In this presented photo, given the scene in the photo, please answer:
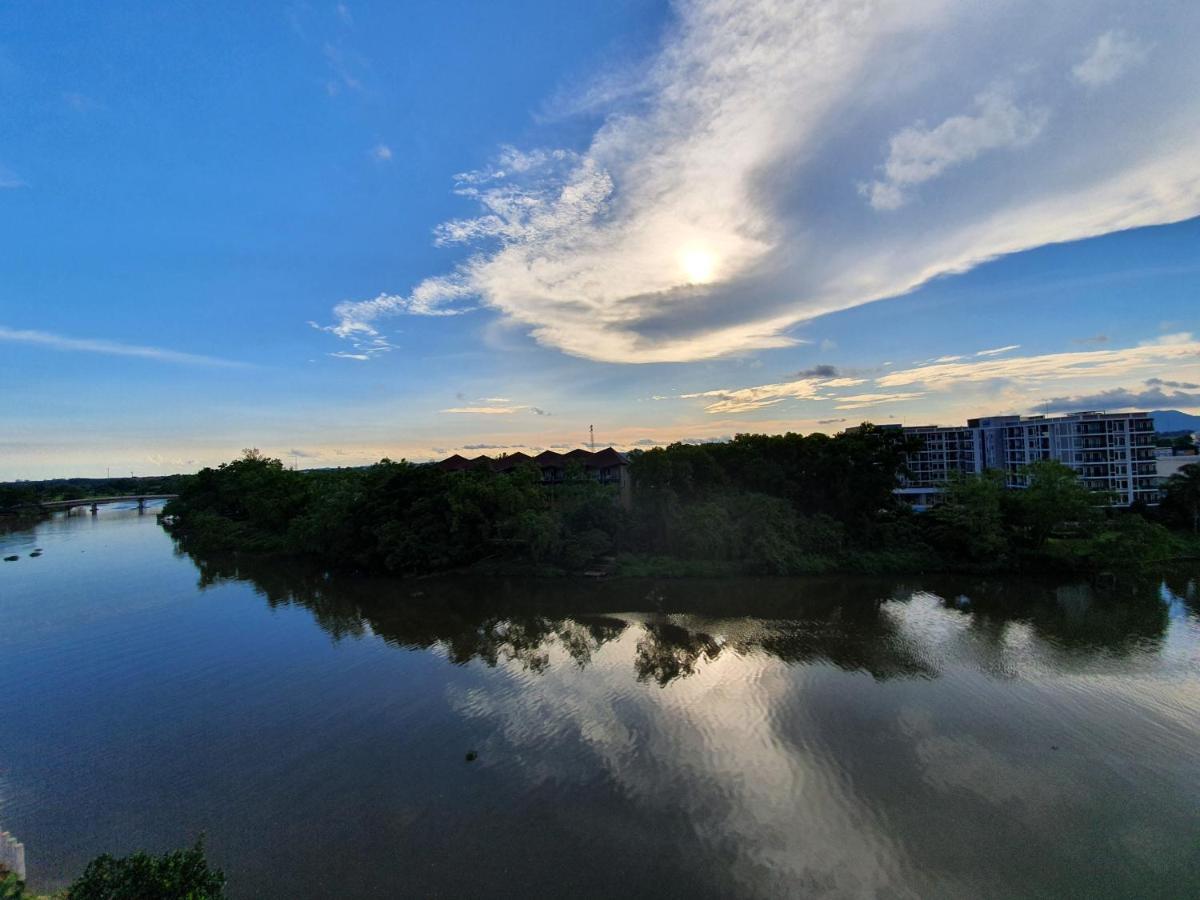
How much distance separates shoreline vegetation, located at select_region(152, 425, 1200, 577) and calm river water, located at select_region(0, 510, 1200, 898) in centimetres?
431

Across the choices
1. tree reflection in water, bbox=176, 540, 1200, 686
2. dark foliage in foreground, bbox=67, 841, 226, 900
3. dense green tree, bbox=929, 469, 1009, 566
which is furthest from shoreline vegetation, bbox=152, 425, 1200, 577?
dark foliage in foreground, bbox=67, 841, 226, 900

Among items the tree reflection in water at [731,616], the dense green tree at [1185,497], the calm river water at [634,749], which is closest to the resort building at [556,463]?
the tree reflection in water at [731,616]

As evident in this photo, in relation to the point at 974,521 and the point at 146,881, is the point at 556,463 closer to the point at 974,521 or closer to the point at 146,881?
the point at 974,521

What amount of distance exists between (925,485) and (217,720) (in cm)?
5253

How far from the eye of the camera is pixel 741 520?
2612 cm

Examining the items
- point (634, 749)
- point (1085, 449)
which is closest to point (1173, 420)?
point (1085, 449)

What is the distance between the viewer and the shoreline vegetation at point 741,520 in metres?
23.9

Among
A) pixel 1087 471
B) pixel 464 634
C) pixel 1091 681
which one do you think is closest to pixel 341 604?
pixel 464 634

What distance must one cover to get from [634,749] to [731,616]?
987cm

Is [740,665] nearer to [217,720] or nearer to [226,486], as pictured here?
[217,720]

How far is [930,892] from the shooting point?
6.95 meters

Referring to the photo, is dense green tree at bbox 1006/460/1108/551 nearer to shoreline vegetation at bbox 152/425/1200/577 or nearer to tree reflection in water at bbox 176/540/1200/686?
shoreline vegetation at bbox 152/425/1200/577

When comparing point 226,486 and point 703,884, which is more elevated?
point 226,486

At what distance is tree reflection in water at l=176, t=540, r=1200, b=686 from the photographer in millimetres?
15531
